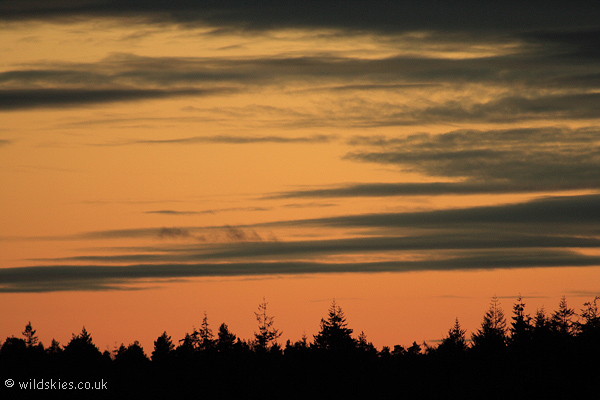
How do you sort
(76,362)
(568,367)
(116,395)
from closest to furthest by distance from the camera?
(568,367)
(116,395)
(76,362)

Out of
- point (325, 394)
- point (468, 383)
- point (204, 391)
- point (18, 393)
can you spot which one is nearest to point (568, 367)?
point (468, 383)

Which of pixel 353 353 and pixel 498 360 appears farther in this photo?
pixel 353 353

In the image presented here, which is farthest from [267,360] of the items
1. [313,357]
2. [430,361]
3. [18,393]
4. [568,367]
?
[568,367]

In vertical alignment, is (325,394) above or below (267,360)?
below

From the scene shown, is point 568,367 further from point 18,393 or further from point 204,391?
point 18,393

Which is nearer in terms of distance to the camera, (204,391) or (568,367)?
(568,367)

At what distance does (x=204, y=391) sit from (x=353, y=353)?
27.9 meters

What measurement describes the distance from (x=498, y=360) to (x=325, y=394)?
23525 millimetres

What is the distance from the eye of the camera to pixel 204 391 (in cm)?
15750

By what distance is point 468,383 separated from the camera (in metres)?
152

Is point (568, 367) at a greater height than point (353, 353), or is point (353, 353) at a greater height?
point (353, 353)

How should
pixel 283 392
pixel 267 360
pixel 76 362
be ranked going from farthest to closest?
pixel 76 362 < pixel 267 360 < pixel 283 392

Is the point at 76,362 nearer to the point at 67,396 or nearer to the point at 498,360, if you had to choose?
the point at 67,396

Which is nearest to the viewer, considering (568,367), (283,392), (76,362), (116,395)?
(568,367)
